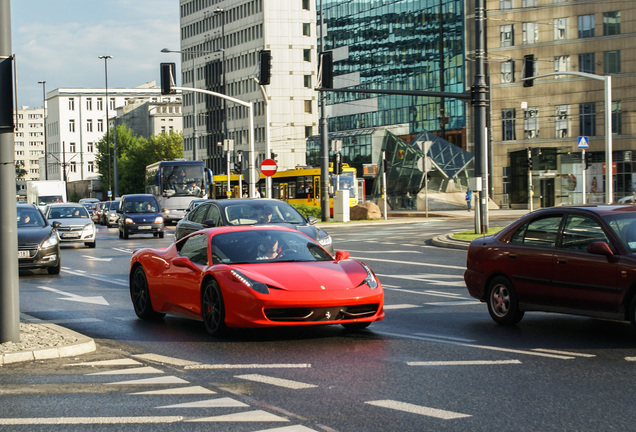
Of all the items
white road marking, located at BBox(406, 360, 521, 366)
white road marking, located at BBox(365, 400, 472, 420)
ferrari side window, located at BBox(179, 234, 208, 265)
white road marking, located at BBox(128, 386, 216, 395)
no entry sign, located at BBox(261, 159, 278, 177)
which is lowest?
white road marking, located at BBox(406, 360, 521, 366)

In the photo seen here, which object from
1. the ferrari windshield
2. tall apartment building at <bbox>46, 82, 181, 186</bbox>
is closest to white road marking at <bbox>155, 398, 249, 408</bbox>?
the ferrari windshield

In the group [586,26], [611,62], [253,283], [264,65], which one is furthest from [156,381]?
[586,26]

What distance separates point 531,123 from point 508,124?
1.98 metres

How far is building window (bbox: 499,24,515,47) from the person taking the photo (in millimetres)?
81000

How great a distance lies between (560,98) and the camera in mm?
78562

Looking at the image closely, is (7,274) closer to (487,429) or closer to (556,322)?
(487,429)

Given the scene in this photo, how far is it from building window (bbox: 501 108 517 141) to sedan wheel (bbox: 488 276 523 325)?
6998 centimetres

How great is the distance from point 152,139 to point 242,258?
131660mm

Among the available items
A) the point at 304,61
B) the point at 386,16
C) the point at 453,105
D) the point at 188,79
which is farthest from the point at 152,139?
the point at 453,105

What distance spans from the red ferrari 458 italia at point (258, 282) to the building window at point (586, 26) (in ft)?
226

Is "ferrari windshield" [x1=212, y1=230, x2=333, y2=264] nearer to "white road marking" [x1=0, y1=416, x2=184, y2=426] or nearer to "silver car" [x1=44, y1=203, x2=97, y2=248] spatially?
"white road marking" [x1=0, y1=416, x2=184, y2=426]

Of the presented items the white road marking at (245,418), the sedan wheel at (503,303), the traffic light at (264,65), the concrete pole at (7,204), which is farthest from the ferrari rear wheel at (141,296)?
the traffic light at (264,65)

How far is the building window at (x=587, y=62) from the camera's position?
77000 mm

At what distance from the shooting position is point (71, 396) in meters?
7.83
